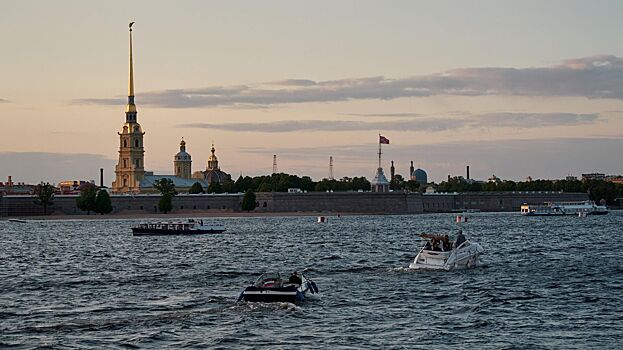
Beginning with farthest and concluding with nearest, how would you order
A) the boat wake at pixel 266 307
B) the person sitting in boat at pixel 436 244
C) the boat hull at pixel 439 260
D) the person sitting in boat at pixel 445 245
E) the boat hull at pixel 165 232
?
the boat hull at pixel 165 232 → the person sitting in boat at pixel 436 244 → the person sitting in boat at pixel 445 245 → the boat hull at pixel 439 260 → the boat wake at pixel 266 307

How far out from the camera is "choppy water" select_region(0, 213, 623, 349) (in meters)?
39.7

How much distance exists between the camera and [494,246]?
95.2m

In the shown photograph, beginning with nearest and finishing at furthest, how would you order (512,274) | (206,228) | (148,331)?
(148,331) < (512,274) < (206,228)

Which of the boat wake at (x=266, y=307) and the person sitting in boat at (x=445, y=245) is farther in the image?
the person sitting in boat at (x=445, y=245)

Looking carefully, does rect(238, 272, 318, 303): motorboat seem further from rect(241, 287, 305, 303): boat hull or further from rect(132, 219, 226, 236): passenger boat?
rect(132, 219, 226, 236): passenger boat

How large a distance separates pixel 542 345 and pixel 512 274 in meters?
25.8

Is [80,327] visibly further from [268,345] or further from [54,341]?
[268,345]

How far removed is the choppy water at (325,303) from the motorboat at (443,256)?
105 centimetres

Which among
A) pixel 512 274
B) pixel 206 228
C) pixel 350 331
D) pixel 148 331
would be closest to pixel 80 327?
pixel 148 331

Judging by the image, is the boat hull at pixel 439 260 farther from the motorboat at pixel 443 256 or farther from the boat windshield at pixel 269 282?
the boat windshield at pixel 269 282

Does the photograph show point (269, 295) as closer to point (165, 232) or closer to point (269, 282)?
point (269, 282)

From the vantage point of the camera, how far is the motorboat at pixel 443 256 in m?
63.9

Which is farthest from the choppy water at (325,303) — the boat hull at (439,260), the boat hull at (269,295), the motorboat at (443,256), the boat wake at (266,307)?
the motorboat at (443,256)

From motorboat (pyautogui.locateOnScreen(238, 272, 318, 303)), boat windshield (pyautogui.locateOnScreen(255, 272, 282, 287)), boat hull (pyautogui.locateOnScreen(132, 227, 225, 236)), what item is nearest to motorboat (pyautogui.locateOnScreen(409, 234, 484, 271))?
motorboat (pyautogui.locateOnScreen(238, 272, 318, 303))
